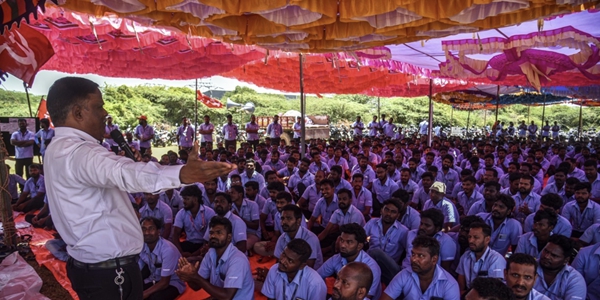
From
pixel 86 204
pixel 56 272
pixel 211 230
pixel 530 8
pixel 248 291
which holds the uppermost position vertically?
pixel 530 8

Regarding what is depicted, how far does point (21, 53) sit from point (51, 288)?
2.24 m

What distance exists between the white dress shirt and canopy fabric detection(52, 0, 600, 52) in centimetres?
165

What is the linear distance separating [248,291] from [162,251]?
36.2 inches

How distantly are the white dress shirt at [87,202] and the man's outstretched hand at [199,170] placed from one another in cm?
28

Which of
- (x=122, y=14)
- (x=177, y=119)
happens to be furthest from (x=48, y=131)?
(x=177, y=119)

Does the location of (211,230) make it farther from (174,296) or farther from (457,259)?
(457,259)

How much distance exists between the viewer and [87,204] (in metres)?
1.61

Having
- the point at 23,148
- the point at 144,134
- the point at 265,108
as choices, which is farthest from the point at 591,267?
the point at 265,108

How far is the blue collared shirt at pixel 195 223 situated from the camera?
4.82 m

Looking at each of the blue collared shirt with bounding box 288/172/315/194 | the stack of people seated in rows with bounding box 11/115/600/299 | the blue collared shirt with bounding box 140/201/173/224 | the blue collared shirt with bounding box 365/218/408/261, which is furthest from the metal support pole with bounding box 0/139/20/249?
the blue collared shirt with bounding box 288/172/315/194

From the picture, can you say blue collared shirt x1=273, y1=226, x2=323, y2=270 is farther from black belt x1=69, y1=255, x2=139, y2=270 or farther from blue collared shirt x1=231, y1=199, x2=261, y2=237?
black belt x1=69, y1=255, x2=139, y2=270

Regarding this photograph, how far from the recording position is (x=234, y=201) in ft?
17.4

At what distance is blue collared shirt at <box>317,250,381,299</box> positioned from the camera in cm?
334

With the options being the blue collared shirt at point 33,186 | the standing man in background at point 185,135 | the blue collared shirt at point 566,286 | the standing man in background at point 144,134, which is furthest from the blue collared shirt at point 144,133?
the blue collared shirt at point 566,286
